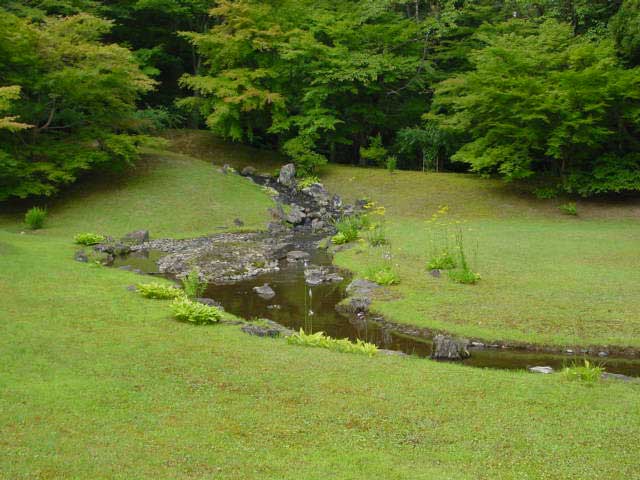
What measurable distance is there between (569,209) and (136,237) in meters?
17.3

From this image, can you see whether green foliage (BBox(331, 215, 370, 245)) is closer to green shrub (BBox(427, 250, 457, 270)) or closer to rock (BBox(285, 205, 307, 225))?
rock (BBox(285, 205, 307, 225))

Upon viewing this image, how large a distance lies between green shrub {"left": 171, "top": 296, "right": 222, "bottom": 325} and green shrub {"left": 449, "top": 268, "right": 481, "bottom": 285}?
19.6 ft

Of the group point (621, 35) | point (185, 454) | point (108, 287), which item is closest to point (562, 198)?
point (621, 35)

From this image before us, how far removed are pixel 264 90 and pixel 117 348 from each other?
24388 mm

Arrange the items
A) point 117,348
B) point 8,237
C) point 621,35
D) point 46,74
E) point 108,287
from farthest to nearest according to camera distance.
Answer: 1. point 621,35
2. point 46,74
3. point 8,237
4. point 108,287
5. point 117,348

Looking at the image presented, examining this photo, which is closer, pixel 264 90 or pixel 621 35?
pixel 621 35

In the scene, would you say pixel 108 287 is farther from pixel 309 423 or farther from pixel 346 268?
pixel 309 423

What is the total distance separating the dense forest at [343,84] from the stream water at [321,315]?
900cm

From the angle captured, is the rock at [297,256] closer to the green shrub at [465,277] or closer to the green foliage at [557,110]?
the green shrub at [465,277]

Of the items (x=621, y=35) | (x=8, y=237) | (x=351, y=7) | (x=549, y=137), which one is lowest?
(x=8, y=237)

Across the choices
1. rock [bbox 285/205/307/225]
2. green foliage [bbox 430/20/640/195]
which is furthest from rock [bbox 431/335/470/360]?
green foliage [bbox 430/20/640/195]

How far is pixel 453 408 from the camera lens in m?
6.85

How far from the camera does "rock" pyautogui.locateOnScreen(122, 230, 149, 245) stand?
19.9m

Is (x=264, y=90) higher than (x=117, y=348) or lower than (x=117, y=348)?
higher
